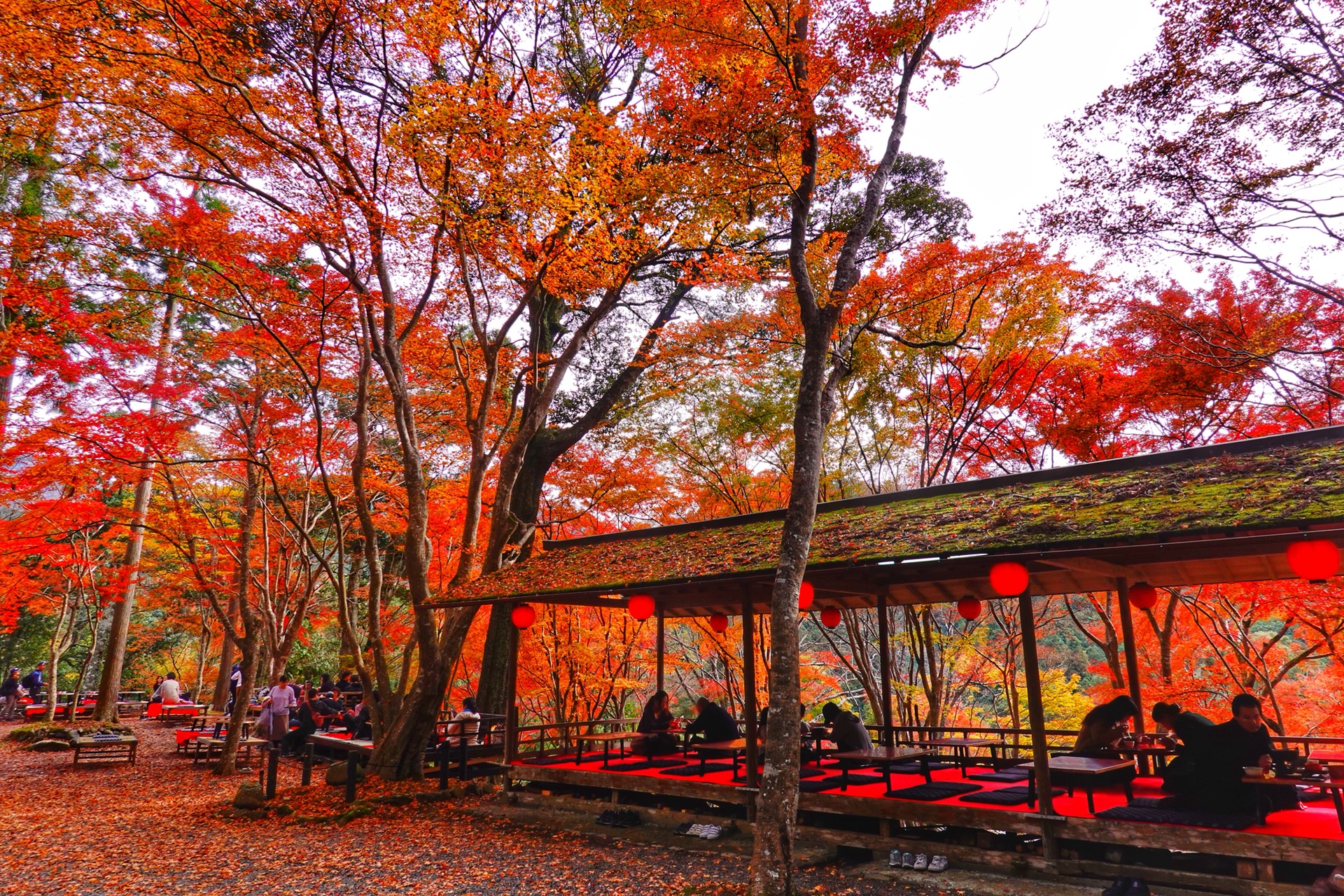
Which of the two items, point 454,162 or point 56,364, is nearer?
point 454,162

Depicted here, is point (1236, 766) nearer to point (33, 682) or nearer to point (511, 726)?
point (511, 726)

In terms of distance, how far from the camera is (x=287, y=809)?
891cm

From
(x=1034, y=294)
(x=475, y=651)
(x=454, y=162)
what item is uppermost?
(x=454, y=162)

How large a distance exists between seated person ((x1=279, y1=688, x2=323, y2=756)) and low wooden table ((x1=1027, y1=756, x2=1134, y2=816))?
39.1ft

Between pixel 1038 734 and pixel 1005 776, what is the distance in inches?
85.4

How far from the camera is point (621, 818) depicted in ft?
27.2

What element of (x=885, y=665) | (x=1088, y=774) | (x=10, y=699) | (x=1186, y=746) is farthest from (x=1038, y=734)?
(x=10, y=699)

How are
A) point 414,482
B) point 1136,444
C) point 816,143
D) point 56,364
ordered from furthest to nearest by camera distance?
point 56,364
point 1136,444
point 414,482
point 816,143

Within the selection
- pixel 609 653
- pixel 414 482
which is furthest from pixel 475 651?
pixel 414 482

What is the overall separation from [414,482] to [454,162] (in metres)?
4.50

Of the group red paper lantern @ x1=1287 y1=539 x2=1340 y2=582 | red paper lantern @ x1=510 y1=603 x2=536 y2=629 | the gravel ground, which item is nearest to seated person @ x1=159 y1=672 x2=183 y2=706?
the gravel ground

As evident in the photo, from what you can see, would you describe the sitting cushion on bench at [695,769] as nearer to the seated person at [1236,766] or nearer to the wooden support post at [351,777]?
the wooden support post at [351,777]

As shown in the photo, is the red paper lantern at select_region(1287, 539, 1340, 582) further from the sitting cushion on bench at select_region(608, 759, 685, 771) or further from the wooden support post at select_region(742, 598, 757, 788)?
the sitting cushion on bench at select_region(608, 759, 685, 771)

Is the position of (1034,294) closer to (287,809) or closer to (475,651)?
(287,809)
